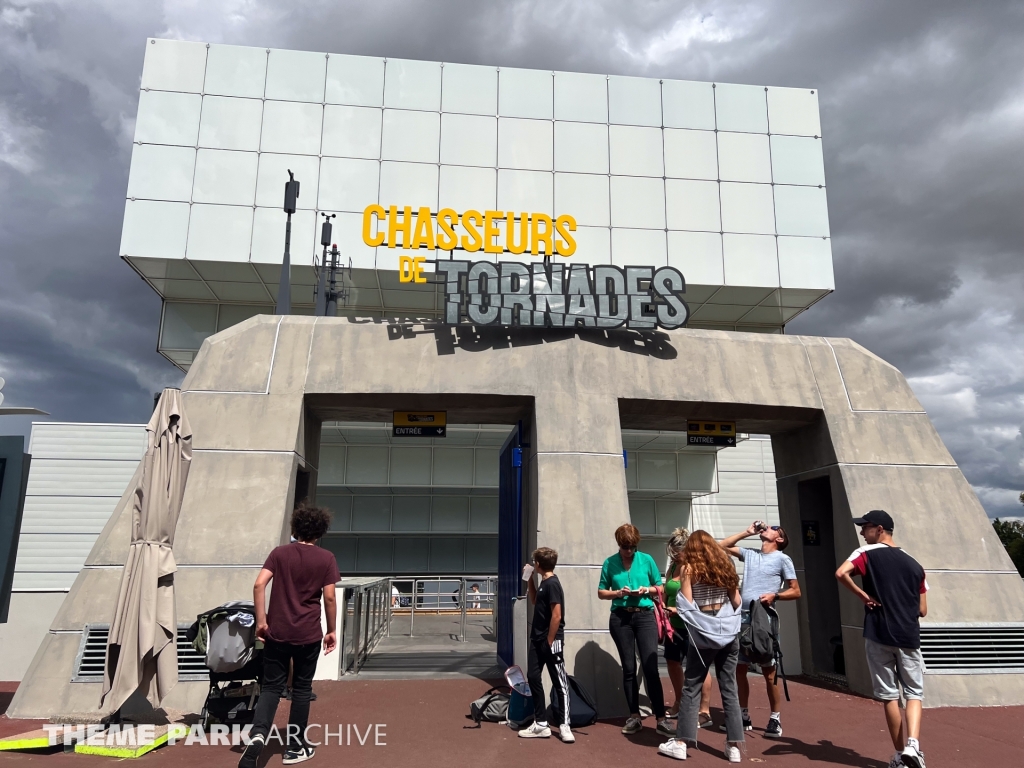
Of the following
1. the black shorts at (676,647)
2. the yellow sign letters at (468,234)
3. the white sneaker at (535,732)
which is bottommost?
the white sneaker at (535,732)

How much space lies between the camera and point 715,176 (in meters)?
23.2

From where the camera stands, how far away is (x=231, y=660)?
623 cm

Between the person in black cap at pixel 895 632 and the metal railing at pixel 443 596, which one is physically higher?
the person in black cap at pixel 895 632

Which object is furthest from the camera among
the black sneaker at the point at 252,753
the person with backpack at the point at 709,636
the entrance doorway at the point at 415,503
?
the entrance doorway at the point at 415,503

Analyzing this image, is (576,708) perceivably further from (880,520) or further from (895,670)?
(880,520)

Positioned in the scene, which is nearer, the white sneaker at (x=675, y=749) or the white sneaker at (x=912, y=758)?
the white sneaker at (x=912, y=758)

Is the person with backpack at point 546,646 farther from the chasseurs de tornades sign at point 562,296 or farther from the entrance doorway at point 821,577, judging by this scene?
the entrance doorway at point 821,577

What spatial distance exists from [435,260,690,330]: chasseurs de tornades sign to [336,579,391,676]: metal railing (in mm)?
4303

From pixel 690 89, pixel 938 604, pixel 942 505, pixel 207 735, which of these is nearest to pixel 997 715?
pixel 938 604

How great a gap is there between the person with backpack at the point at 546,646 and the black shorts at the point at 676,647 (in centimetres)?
Result: 116

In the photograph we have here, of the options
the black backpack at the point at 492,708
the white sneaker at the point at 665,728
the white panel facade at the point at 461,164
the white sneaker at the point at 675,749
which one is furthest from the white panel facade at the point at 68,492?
the white sneaker at the point at 675,749

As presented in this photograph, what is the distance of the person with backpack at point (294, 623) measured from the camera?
5.25 meters

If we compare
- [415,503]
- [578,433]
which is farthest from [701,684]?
[415,503]

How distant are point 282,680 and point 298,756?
79 centimetres
